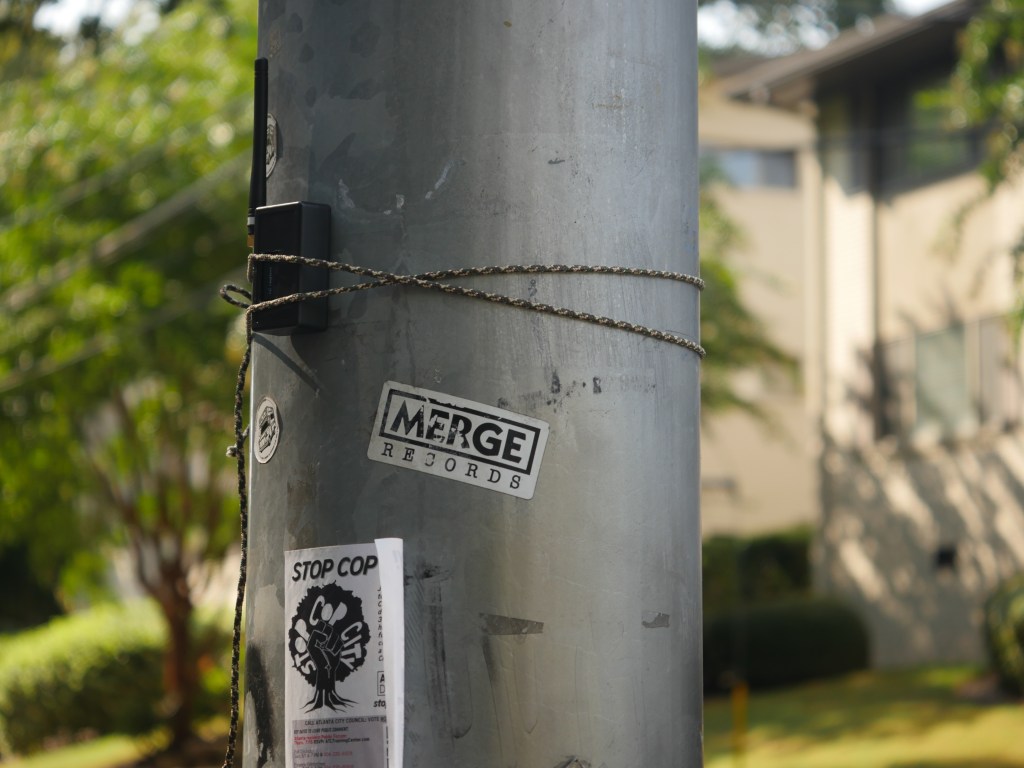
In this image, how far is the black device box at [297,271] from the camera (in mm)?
1880

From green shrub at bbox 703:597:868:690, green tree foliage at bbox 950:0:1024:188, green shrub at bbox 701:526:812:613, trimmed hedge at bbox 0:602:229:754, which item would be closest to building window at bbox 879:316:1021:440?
green shrub at bbox 703:597:868:690

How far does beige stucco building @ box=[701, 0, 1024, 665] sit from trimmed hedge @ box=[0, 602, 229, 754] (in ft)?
29.9

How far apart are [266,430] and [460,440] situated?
33 cm

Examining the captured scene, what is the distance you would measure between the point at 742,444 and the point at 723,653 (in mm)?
10761

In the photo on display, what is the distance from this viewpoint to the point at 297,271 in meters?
1.90

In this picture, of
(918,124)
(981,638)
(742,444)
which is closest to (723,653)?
(981,638)

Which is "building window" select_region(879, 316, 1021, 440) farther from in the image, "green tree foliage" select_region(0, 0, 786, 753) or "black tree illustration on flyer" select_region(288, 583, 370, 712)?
"black tree illustration on flyer" select_region(288, 583, 370, 712)

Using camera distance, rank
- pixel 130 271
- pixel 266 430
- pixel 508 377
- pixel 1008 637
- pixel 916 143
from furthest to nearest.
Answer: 1. pixel 916 143
2. pixel 130 271
3. pixel 1008 637
4. pixel 266 430
5. pixel 508 377

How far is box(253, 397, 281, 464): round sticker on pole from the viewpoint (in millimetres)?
1946

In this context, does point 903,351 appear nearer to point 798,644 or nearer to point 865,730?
point 798,644

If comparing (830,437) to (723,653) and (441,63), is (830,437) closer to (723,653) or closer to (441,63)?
(723,653)

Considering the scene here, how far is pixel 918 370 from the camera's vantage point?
746 inches

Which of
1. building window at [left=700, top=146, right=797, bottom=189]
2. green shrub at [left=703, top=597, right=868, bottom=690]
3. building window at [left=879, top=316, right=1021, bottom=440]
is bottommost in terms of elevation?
green shrub at [left=703, top=597, right=868, bottom=690]

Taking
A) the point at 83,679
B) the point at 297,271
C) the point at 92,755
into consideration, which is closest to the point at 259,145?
the point at 297,271
